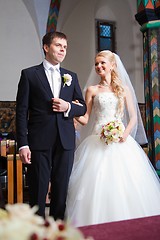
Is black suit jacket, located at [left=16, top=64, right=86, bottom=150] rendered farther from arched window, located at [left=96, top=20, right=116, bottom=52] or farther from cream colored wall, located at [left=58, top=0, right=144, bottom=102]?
arched window, located at [left=96, top=20, right=116, bottom=52]

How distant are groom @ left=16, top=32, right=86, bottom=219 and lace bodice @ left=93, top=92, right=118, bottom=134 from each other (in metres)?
0.87

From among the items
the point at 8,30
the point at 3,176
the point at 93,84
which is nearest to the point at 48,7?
the point at 8,30

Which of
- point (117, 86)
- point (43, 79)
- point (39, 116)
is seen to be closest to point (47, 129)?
point (39, 116)

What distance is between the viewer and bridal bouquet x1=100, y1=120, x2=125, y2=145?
3244mm

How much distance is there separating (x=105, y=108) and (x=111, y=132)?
0.35 metres

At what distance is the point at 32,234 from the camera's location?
1.81 feet

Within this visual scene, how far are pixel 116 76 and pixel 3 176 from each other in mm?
4042

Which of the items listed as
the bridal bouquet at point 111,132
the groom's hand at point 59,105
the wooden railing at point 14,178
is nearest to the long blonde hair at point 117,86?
the bridal bouquet at point 111,132

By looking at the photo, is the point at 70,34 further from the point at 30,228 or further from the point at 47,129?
the point at 30,228

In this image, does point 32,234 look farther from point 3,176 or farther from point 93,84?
point 3,176

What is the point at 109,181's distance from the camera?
3072 millimetres

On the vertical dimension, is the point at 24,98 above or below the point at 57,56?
below

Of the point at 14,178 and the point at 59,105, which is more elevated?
the point at 59,105

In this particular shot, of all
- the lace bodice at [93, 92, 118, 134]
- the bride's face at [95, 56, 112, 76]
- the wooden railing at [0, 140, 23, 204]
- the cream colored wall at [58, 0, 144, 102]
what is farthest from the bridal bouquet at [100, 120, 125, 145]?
the cream colored wall at [58, 0, 144, 102]
